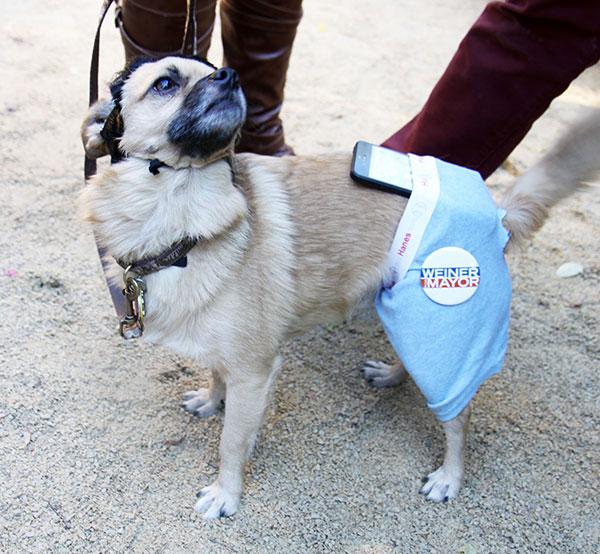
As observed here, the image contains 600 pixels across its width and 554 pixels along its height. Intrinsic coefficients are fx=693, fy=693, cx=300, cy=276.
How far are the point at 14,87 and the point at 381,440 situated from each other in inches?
127

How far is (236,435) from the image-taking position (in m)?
2.20

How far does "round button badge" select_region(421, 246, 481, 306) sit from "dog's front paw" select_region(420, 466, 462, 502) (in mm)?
681

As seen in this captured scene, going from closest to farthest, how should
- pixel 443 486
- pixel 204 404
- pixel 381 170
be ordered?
pixel 381 170, pixel 443 486, pixel 204 404

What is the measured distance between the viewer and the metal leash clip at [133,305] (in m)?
2.05

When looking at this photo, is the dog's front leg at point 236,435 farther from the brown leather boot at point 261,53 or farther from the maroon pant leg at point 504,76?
the brown leather boot at point 261,53

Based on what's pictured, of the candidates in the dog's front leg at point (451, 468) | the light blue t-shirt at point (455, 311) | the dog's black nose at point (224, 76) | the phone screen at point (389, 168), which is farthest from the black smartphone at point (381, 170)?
the dog's front leg at point (451, 468)

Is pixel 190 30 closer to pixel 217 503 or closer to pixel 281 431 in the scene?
pixel 281 431

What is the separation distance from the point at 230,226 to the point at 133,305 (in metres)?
0.39

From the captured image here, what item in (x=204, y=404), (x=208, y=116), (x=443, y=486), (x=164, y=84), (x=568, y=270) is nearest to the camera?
(x=208, y=116)

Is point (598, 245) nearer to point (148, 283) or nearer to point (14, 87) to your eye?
point (148, 283)

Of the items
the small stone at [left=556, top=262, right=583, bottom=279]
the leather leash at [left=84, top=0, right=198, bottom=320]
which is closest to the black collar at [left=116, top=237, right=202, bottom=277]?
the leather leash at [left=84, top=0, right=198, bottom=320]

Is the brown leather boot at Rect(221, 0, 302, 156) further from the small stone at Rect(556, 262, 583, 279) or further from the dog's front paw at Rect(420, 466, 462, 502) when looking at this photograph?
the dog's front paw at Rect(420, 466, 462, 502)

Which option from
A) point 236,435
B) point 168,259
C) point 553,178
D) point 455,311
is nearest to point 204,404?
point 236,435

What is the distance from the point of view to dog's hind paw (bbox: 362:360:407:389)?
9.18 ft
